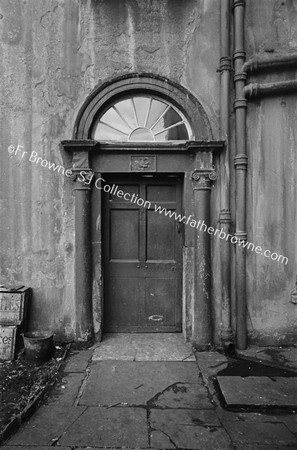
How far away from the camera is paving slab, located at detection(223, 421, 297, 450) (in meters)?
2.66

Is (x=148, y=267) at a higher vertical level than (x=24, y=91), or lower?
lower

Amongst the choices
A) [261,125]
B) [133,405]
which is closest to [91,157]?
[261,125]

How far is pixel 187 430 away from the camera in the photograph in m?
2.80

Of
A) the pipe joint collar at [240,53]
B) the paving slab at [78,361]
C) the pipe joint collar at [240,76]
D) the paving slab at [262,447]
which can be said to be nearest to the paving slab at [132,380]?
the paving slab at [78,361]

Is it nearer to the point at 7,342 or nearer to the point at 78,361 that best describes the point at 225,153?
the point at 78,361

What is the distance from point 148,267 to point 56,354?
5.91 feet

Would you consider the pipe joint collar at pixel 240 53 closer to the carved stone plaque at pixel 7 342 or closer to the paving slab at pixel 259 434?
the paving slab at pixel 259 434

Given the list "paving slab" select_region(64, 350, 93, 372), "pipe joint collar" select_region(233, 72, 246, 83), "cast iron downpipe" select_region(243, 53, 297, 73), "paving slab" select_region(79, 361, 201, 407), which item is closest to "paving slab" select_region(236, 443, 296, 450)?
"paving slab" select_region(79, 361, 201, 407)

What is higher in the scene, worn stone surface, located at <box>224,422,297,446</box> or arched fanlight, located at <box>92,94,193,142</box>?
arched fanlight, located at <box>92,94,193,142</box>

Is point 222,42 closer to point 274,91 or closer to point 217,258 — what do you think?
point 274,91

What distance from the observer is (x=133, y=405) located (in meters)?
3.18

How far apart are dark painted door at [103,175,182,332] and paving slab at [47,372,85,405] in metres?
1.25

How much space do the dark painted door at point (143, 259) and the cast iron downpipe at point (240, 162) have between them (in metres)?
0.92

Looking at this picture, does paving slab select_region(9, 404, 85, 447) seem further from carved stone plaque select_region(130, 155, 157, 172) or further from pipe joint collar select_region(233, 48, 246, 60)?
pipe joint collar select_region(233, 48, 246, 60)
